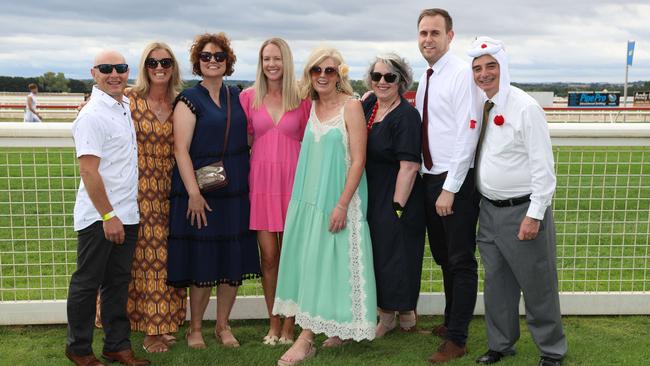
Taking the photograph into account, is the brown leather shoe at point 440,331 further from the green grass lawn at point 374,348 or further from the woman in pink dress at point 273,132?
the woman in pink dress at point 273,132

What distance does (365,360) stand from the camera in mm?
4332

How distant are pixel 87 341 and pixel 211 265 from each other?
86cm

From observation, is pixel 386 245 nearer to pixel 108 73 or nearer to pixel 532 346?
pixel 532 346

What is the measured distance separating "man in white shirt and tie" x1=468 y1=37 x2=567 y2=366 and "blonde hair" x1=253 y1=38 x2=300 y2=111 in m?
1.11

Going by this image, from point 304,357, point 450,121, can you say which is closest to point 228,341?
point 304,357

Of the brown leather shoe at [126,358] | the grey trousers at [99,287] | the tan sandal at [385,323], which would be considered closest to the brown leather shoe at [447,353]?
the tan sandal at [385,323]

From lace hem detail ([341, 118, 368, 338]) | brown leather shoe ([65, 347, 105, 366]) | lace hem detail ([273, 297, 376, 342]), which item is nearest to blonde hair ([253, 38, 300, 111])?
lace hem detail ([341, 118, 368, 338])

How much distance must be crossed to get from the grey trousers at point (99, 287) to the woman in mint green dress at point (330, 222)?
0.99m

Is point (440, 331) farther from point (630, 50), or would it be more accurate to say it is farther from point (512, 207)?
point (630, 50)

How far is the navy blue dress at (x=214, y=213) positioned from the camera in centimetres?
418

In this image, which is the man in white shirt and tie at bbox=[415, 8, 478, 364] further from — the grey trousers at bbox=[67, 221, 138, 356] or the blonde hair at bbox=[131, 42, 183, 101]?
the grey trousers at bbox=[67, 221, 138, 356]

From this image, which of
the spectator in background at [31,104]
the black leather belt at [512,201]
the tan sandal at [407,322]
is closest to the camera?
the black leather belt at [512,201]

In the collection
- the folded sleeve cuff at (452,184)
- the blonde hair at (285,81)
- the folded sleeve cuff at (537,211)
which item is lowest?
the folded sleeve cuff at (537,211)

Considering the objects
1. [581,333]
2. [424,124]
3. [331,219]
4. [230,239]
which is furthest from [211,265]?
[581,333]
